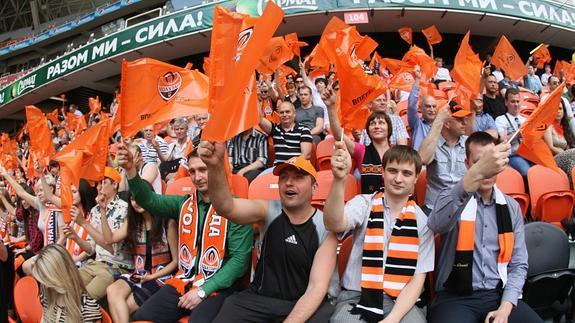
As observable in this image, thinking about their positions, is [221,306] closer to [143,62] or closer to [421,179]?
[143,62]

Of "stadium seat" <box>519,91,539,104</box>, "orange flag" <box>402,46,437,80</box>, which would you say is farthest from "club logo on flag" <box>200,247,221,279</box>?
"stadium seat" <box>519,91,539,104</box>

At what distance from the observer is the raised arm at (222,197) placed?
219 cm

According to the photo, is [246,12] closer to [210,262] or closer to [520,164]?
[520,164]

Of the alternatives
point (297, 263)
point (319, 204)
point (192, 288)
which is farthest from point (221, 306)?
point (319, 204)

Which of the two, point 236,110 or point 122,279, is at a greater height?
point 236,110

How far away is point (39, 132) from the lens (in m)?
5.17

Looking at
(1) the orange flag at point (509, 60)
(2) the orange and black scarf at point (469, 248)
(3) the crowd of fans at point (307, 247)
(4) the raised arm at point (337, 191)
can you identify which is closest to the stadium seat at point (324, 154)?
(3) the crowd of fans at point (307, 247)

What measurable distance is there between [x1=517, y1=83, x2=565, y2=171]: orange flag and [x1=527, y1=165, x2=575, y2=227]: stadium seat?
139 mm

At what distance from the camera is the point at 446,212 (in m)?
2.25

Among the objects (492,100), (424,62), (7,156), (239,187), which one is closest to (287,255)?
(239,187)

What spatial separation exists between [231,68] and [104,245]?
2.21 m

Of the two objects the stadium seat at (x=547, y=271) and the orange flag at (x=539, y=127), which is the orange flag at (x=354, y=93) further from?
the stadium seat at (x=547, y=271)

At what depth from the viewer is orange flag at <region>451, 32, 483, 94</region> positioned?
519 centimetres

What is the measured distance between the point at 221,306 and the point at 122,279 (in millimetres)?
1048
